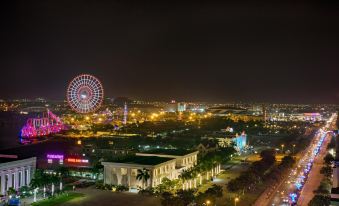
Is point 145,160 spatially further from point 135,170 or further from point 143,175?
point 143,175

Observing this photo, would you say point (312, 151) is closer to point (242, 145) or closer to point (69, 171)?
point (242, 145)

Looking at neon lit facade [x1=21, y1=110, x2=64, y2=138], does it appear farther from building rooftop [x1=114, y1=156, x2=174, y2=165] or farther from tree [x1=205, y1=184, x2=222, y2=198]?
tree [x1=205, y1=184, x2=222, y2=198]

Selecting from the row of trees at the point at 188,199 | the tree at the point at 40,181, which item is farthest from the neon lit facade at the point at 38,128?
the row of trees at the point at 188,199

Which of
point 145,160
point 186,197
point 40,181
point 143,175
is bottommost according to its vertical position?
point 186,197

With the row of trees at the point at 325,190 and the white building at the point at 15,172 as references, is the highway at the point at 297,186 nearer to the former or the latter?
the row of trees at the point at 325,190

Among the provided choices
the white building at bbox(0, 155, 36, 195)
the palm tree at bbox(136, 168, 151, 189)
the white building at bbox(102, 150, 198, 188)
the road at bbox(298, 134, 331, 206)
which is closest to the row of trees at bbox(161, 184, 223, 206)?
the palm tree at bbox(136, 168, 151, 189)

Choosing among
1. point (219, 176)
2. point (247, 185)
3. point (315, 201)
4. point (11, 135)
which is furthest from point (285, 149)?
point (11, 135)

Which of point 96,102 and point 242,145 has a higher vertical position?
point 96,102

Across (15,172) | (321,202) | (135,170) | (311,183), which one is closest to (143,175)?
(135,170)

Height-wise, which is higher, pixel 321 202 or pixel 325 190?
pixel 321 202
